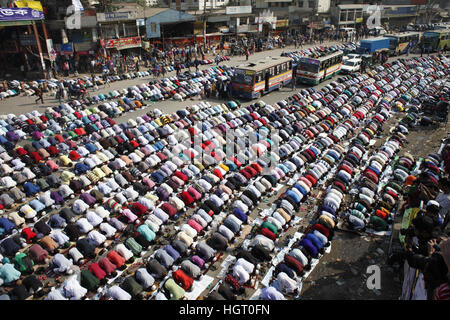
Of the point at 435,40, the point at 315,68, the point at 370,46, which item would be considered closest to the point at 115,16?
the point at 315,68

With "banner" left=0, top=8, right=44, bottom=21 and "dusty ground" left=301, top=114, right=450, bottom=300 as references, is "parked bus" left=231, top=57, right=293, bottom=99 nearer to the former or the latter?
"dusty ground" left=301, top=114, right=450, bottom=300

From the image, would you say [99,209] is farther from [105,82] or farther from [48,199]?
[105,82]

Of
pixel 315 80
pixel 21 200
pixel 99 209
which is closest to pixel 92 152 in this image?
pixel 21 200

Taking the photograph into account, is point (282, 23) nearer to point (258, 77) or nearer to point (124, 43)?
point (124, 43)

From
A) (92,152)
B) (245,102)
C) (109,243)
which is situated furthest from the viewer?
(245,102)

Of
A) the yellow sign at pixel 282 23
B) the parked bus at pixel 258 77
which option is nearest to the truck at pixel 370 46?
the parked bus at pixel 258 77

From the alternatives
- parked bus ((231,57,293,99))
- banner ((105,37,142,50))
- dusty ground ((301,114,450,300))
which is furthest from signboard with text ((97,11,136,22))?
dusty ground ((301,114,450,300))

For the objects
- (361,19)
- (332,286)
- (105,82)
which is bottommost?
(332,286)
